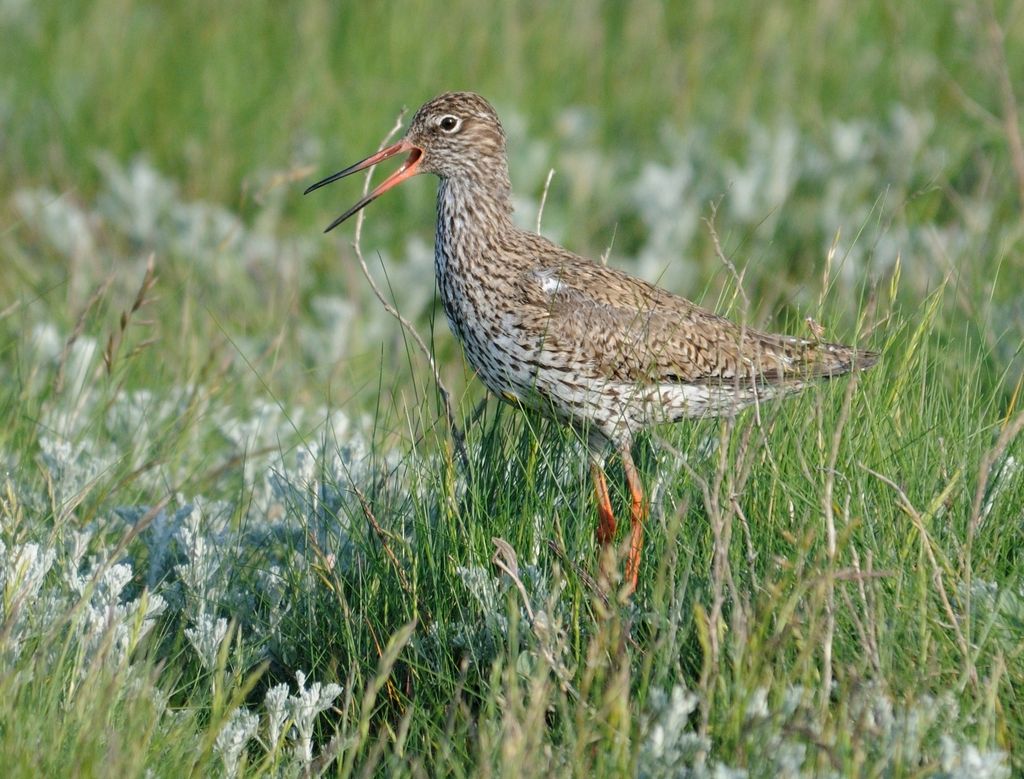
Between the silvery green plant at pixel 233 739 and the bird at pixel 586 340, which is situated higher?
the bird at pixel 586 340

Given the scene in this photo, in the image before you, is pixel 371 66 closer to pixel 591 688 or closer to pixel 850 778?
pixel 591 688

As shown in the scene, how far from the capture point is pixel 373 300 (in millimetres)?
8664

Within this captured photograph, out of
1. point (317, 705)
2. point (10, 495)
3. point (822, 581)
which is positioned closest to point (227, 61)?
point (10, 495)

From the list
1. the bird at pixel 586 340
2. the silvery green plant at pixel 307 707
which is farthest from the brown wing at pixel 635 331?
the silvery green plant at pixel 307 707

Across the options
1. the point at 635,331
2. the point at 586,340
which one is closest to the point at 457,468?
the point at 586,340

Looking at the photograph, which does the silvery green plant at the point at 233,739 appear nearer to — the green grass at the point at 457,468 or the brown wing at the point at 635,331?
the green grass at the point at 457,468

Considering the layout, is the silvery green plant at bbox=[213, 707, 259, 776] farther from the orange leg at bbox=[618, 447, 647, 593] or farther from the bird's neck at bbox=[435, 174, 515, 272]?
the bird's neck at bbox=[435, 174, 515, 272]

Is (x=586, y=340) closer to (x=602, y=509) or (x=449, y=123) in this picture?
(x=602, y=509)

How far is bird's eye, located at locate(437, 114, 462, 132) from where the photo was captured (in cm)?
Result: 577

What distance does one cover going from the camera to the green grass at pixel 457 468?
3393mm

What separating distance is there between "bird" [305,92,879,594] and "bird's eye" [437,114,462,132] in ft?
0.35

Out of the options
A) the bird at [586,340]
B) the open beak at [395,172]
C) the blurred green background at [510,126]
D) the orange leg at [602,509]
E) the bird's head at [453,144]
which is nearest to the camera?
the orange leg at [602,509]

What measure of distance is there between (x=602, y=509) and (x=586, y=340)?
790 mm

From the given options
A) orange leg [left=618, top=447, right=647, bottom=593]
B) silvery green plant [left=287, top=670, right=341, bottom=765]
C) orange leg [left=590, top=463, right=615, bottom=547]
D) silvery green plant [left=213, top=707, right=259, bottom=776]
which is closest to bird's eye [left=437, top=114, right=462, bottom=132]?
orange leg [left=618, top=447, right=647, bottom=593]
